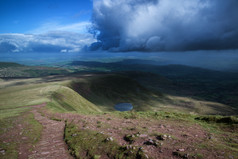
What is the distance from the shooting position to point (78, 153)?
14.2 m

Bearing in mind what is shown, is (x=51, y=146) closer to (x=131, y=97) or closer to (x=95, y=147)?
(x=95, y=147)

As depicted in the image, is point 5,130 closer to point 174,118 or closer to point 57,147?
point 57,147

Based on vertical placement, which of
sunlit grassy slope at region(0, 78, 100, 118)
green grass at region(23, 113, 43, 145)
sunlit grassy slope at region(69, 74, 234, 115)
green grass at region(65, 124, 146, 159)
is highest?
green grass at region(65, 124, 146, 159)

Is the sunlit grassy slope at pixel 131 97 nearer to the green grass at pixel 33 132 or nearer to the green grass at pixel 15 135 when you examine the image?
the green grass at pixel 15 135

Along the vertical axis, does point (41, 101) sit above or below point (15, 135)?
below

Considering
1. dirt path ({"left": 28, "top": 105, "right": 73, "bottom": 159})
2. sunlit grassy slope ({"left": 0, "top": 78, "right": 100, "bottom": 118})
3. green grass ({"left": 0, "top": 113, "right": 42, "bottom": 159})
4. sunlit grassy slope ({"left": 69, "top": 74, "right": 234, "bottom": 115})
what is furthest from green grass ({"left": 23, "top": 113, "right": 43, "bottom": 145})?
sunlit grassy slope ({"left": 69, "top": 74, "right": 234, "bottom": 115})

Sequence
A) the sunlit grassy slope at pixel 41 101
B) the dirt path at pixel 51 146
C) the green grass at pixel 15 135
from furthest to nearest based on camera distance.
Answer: the sunlit grassy slope at pixel 41 101 < the green grass at pixel 15 135 < the dirt path at pixel 51 146


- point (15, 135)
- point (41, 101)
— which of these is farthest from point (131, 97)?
point (15, 135)

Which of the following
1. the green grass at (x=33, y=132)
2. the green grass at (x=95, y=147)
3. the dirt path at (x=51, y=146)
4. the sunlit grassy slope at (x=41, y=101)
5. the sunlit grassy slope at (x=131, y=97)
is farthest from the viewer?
the sunlit grassy slope at (x=131, y=97)

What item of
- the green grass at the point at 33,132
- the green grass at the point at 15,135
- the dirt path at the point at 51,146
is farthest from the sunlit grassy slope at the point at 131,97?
the dirt path at the point at 51,146

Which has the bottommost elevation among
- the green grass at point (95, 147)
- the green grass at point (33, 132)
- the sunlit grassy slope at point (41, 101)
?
the sunlit grassy slope at point (41, 101)

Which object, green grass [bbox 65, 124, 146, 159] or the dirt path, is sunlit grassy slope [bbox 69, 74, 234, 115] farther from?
green grass [bbox 65, 124, 146, 159]

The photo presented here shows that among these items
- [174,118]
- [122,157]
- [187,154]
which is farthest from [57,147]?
[174,118]

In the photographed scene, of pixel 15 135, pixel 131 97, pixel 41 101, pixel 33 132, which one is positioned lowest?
pixel 131 97
